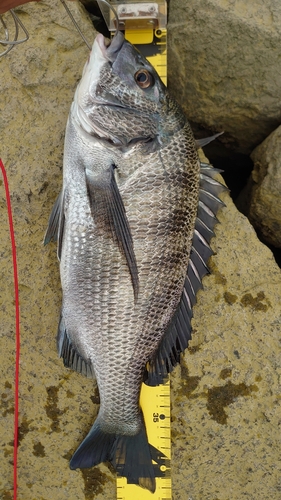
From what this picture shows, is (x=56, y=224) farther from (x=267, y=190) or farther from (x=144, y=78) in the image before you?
(x=267, y=190)

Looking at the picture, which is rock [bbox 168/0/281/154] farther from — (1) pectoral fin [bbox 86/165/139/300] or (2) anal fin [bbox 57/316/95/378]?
(2) anal fin [bbox 57/316/95/378]

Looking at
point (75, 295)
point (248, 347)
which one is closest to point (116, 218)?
point (75, 295)

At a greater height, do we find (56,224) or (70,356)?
(56,224)

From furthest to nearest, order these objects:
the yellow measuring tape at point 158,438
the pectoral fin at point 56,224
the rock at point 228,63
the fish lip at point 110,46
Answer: the rock at point 228,63 < the yellow measuring tape at point 158,438 < the pectoral fin at point 56,224 < the fish lip at point 110,46

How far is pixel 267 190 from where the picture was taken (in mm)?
2176

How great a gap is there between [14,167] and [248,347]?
50.3 inches

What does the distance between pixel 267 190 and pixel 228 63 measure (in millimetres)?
634

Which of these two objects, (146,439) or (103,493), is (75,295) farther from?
(103,493)

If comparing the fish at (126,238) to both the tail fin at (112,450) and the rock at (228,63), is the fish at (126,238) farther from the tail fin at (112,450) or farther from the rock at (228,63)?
the rock at (228,63)

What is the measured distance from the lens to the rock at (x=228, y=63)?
2.14 m

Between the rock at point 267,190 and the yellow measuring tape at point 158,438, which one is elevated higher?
the rock at point 267,190

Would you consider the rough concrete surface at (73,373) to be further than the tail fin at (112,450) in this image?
Yes

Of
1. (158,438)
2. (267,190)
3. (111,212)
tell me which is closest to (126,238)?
(111,212)

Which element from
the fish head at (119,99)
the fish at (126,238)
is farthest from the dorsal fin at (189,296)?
the fish head at (119,99)
